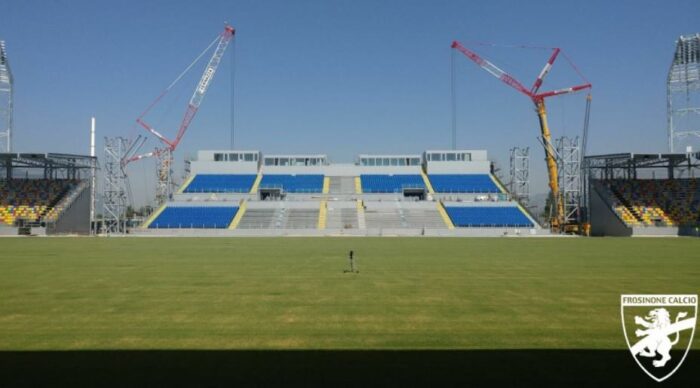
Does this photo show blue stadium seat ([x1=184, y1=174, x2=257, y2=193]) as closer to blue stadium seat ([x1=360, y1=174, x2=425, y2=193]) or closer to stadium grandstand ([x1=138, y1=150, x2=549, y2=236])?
stadium grandstand ([x1=138, y1=150, x2=549, y2=236])

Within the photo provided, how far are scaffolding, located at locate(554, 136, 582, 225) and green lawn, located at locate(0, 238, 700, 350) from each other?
53.8 metres

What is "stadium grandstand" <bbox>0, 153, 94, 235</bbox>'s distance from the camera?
65.2m

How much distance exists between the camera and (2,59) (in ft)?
227

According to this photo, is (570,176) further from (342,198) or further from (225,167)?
(225,167)

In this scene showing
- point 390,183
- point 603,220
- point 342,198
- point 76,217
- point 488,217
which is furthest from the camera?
point 390,183

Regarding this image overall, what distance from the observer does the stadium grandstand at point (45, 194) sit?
65188mm

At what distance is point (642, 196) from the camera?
69.9 metres

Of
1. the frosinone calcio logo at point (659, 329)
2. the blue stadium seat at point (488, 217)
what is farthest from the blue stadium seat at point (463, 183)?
the frosinone calcio logo at point (659, 329)

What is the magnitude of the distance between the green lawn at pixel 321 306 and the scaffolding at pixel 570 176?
5376 cm

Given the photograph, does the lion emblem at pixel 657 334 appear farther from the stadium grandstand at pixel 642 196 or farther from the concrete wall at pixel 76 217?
the concrete wall at pixel 76 217

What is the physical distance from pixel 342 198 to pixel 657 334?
241 feet
